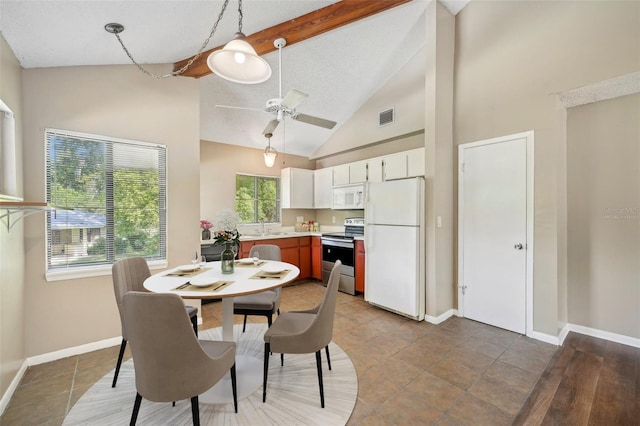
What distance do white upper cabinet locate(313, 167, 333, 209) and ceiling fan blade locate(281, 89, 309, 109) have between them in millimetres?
2806

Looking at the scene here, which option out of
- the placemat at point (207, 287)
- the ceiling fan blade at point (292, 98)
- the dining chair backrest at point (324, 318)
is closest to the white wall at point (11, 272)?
the placemat at point (207, 287)

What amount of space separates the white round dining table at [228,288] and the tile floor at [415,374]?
856 mm

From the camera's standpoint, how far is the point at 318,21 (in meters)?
2.74

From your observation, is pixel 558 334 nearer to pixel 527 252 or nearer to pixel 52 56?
pixel 527 252

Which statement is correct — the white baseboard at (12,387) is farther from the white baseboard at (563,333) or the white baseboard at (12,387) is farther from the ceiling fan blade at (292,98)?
the white baseboard at (563,333)

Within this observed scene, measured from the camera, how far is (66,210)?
2.50 m

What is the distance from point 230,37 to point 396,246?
9.56ft

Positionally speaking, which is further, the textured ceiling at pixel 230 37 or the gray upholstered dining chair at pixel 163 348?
the textured ceiling at pixel 230 37

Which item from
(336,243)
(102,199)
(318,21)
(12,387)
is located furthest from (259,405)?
(318,21)

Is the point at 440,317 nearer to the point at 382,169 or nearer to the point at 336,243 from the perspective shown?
the point at 336,243

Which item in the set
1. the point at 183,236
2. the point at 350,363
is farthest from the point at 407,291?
the point at 183,236

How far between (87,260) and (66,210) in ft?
1.65

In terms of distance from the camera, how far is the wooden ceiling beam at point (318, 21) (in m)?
2.71

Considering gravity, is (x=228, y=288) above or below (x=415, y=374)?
above
